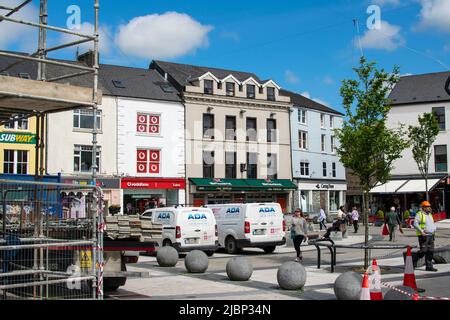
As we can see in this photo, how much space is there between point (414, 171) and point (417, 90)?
831 centimetres

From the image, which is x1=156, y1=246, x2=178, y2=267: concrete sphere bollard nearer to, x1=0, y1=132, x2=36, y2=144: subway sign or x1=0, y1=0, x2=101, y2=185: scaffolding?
x1=0, y1=0, x2=101, y2=185: scaffolding

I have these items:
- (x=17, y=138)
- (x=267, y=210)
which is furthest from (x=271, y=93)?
(x=267, y=210)

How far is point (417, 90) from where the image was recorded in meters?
60.6

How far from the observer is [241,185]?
167ft

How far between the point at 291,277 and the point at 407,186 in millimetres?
45360

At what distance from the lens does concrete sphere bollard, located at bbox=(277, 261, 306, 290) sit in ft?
44.1

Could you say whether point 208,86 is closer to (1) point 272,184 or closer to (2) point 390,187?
(1) point 272,184

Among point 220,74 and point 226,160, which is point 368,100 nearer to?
point 226,160

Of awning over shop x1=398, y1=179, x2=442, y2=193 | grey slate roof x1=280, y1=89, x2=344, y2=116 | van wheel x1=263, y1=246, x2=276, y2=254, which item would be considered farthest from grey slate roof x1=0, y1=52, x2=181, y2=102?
awning over shop x1=398, y1=179, x2=442, y2=193

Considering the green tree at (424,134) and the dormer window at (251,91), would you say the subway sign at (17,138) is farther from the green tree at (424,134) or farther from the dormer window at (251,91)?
the green tree at (424,134)

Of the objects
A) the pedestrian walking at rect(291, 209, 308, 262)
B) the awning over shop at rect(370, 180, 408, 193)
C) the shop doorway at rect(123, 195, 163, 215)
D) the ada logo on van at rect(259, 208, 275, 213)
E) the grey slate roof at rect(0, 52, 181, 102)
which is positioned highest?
the grey slate roof at rect(0, 52, 181, 102)

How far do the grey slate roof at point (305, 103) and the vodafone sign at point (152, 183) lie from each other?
613 inches

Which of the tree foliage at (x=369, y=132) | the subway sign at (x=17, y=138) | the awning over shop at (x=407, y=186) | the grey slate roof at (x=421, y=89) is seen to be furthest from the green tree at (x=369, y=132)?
the grey slate roof at (x=421, y=89)

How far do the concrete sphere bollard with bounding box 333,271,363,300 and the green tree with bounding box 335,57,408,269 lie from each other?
6523mm
